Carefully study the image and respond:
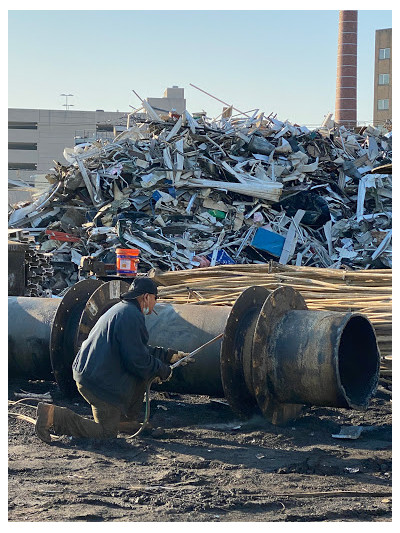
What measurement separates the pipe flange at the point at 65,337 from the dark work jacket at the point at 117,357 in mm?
1318

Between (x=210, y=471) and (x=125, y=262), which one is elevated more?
(x=125, y=262)

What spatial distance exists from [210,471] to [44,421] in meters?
1.60

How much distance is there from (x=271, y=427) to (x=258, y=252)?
10.4m

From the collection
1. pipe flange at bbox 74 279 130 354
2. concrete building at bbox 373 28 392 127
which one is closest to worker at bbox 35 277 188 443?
pipe flange at bbox 74 279 130 354

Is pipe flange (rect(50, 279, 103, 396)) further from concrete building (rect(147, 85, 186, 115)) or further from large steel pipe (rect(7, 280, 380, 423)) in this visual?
concrete building (rect(147, 85, 186, 115))

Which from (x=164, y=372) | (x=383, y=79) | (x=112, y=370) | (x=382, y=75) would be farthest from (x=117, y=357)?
(x=382, y=75)

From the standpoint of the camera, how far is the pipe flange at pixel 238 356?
664 centimetres

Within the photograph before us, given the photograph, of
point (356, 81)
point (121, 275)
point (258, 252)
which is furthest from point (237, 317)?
point (356, 81)

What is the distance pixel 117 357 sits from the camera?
622 cm

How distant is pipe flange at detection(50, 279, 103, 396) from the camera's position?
299 inches

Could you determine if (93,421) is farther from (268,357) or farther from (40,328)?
(40,328)

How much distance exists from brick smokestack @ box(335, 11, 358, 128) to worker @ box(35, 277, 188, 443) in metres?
41.4

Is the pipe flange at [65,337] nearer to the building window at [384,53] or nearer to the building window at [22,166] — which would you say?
the building window at [22,166]
